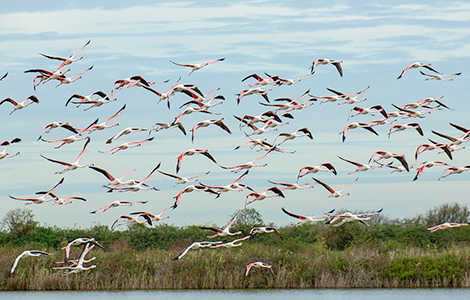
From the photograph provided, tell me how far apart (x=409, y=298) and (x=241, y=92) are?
956 centimetres

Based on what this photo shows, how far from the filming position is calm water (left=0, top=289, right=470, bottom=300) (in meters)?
22.1

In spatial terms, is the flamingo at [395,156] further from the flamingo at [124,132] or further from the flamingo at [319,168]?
the flamingo at [124,132]

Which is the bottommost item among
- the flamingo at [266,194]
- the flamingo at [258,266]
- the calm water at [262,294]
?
the calm water at [262,294]

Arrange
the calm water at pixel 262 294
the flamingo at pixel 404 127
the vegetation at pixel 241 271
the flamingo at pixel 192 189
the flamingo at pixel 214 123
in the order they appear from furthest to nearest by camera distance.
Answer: the flamingo at pixel 404 127 < the vegetation at pixel 241 271 < the flamingo at pixel 214 123 < the calm water at pixel 262 294 < the flamingo at pixel 192 189

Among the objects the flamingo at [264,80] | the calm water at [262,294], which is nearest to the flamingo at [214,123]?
the flamingo at [264,80]

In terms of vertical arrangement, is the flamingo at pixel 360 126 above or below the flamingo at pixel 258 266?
above

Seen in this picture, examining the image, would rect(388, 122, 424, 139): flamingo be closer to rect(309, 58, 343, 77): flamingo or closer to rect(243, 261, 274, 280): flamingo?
rect(309, 58, 343, 77): flamingo

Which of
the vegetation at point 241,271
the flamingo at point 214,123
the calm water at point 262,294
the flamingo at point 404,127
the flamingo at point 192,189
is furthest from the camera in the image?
the flamingo at point 404,127

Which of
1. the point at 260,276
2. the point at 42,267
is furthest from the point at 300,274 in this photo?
the point at 42,267

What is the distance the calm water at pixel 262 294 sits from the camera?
869 inches

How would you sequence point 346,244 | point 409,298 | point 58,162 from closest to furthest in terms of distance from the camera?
point 58,162
point 409,298
point 346,244

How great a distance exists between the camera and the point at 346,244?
33938 mm

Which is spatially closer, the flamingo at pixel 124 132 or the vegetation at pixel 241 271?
the flamingo at pixel 124 132

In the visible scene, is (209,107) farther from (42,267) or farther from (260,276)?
(42,267)
